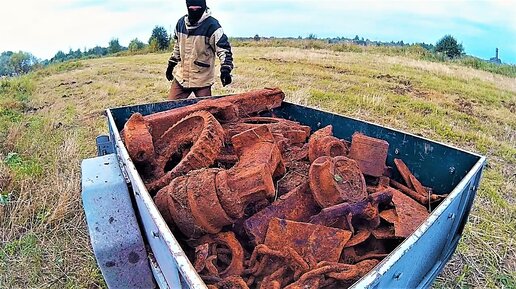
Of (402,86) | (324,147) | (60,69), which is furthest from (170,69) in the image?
(60,69)

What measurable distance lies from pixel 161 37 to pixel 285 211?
87.3ft

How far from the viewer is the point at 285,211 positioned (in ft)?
6.97

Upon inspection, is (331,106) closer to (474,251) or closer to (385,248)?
(474,251)

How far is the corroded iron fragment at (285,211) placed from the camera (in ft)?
6.64

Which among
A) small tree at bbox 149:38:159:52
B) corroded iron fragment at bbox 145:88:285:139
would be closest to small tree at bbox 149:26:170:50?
small tree at bbox 149:38:159:52

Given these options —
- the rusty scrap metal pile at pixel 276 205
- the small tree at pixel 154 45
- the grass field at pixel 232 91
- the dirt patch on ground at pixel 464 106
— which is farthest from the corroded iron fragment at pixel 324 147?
the small tree at pixel 154 45

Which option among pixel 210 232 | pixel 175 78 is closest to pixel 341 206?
pixel 210 232

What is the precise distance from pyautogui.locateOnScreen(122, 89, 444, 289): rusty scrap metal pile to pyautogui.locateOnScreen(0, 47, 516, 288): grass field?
1.17 meters

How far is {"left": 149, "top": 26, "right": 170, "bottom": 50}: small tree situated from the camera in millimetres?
26766

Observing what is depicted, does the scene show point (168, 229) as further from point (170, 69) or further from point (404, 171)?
point (170, 69)

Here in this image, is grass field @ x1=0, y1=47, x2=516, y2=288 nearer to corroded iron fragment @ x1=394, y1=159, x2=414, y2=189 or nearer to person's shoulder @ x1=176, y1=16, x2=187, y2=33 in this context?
corroded iron fragment @ x1=394, y1=159, x2=414, y2=189

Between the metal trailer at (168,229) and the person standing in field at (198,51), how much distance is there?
6.27 feet

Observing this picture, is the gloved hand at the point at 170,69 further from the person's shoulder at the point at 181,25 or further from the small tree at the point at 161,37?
the small tree at the point at 161,37

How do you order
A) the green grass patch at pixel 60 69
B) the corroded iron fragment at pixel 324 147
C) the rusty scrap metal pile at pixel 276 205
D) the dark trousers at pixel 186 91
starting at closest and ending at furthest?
the rusty scrap metal pile at pixel 276 205
the corroded iron fragment at pixel 324 147
the dark trousers at pixel 186 91
the green grass patch at pixel 60 69
